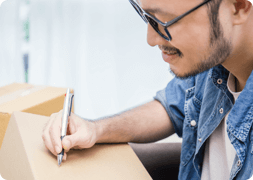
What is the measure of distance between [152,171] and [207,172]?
0.17 meters

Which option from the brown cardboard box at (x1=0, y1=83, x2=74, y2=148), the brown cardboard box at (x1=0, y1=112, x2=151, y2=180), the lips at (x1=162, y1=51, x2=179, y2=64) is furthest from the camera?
the brown cardboard box at (x1=0, y1=83, x2=74, y2=148)

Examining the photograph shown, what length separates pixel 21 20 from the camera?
6.22 ft

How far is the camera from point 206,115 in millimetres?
771

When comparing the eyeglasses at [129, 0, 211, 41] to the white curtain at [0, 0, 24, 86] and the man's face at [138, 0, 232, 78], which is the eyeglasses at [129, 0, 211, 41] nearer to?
the man's face at [138, 0, 232, 78]

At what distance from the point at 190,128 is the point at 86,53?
4.80 feet

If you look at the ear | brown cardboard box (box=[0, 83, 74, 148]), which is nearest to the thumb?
brown cardboard box (box=[0, 83, 74, 148])

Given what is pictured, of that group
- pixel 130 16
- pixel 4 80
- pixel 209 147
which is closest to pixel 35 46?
pixel 4 80

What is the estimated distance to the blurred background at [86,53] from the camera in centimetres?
193

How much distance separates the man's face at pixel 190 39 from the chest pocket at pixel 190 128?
18 centimetres

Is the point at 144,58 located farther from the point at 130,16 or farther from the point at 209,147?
the point at 209,147

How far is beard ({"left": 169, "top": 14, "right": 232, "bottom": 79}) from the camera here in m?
0.60

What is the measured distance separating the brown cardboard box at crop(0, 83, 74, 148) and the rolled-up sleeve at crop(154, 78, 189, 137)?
357 millimetres

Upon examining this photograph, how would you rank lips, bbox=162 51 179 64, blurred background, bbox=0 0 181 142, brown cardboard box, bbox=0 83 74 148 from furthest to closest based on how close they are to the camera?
blurred background, bbox=0 0 181 142 → brown cardboard box, bbox=0 83 74 148 → lips, bbox=162 51 179 64

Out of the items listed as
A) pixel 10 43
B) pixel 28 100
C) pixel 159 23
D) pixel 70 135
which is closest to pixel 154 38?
pixel 159 23
